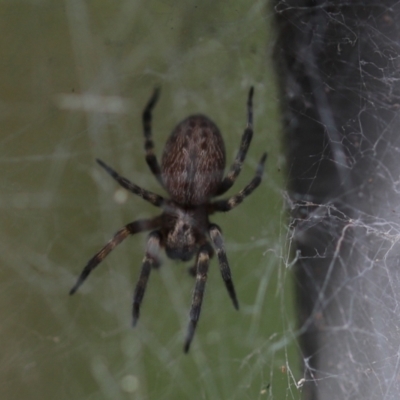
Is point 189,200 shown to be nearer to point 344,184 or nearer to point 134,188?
point 134,188

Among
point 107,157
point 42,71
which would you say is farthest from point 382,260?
point 42,71

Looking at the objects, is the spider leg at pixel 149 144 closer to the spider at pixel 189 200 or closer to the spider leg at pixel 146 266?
the spider at pixel 189 200

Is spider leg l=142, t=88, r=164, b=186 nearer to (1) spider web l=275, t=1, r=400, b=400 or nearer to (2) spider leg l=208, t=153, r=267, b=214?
(2) spider leg l=208, t=153, r=267, b=214

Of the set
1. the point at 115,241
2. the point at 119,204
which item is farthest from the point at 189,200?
the point at 119,204

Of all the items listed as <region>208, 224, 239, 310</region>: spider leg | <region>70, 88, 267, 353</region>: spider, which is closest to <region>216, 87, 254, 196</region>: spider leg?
<region>70, 88, 267, 353</region>: spider

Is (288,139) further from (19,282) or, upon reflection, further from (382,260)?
(19,282)

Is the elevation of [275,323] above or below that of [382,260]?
below

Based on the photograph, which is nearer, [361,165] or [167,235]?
[167,235]
